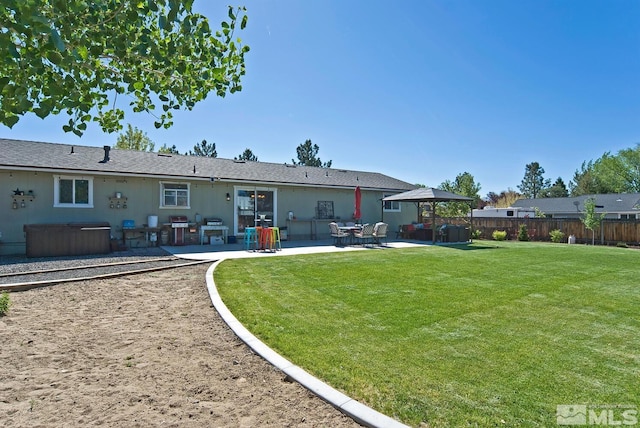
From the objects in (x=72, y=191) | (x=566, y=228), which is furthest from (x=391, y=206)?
(x=72, y=191)

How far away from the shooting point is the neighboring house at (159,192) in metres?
10.9

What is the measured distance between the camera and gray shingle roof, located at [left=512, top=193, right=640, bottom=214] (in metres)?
30.0

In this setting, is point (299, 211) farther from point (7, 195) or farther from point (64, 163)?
point (7, 195)

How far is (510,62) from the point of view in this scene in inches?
540

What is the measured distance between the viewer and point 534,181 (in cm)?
7162

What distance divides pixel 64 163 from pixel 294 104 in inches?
350

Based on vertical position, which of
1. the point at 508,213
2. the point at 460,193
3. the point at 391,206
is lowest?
the point at 508,213

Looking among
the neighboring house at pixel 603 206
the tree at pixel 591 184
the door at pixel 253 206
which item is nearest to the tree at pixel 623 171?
the tree at pixel 591 184

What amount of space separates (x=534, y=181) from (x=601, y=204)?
43450 mm

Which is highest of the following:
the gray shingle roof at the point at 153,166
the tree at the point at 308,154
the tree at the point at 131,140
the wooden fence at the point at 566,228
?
the tree at the point at 308,154

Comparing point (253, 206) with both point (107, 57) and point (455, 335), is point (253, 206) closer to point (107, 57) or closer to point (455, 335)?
point (107, 57)

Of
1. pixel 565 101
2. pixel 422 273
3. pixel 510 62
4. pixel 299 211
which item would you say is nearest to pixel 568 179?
pixel 565 101

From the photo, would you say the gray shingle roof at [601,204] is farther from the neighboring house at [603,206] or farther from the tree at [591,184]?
the tree at [591,184]

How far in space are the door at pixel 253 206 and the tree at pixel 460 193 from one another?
46.9 ft
